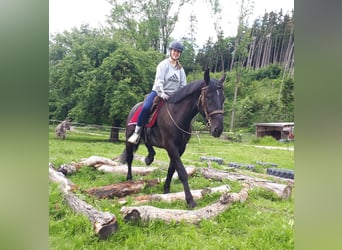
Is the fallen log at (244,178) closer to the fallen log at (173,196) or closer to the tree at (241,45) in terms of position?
the fallen log at (173,196)

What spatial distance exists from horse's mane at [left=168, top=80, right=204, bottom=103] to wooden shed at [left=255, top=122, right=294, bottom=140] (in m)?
0.59

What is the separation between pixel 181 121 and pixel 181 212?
0.73m

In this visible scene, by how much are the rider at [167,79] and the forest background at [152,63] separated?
0.06 metres

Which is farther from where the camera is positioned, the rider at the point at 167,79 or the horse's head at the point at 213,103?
the rider at the point at 167,79

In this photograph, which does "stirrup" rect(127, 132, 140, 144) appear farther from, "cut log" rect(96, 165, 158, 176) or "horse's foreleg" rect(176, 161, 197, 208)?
"horse's foreleg" rect(176, 161, 197, 208)

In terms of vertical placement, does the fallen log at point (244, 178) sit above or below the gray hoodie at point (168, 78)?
below

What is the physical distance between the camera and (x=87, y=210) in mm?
2189

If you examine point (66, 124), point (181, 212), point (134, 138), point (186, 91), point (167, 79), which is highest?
point (167, 79)

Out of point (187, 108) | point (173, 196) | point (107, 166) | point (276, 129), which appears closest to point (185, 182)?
point (173, 196)

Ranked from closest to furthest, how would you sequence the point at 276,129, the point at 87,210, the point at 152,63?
1. the point at 87,210
2. the point at 276,129
3. the point at 152,63

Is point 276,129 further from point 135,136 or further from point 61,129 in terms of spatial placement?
point 61,129

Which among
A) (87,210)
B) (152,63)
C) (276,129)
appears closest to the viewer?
(87,210)

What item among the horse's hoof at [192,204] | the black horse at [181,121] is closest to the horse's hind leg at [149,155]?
the black horse at [181,121]

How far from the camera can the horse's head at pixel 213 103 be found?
2.22 m
